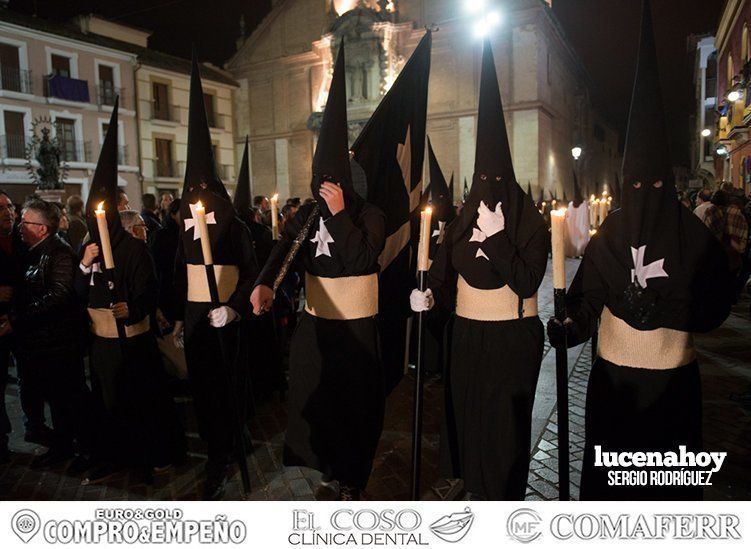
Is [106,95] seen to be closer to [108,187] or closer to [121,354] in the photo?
[108,187]

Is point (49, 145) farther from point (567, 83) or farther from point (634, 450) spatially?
point (567, 83)

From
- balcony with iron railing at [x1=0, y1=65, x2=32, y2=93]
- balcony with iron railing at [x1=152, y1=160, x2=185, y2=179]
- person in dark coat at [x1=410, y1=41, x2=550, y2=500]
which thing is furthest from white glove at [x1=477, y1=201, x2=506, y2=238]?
balcony with iron railing at [x1=152, y1=160, x2=185, y2=179]

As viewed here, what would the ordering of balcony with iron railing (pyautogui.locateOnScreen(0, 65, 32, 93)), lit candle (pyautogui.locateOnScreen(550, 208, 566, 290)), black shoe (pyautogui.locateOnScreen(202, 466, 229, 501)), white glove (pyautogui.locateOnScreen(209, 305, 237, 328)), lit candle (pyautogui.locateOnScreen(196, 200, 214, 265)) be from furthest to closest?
balcony with iron railing (pyautogui.locateOnScreen(0, 65, 32, 93)), black shoe (pyautogui.locateOnScreen(202, 466, 229, 501)), white glove (pyautogui.locateOnScreen(209, 305, 237, 328)), lit candle (pyautogui.locateOnScreen(196, 200, 214, 265)), lit candle (pyautogui.locateOnScreen(550, 208, 566, 290))

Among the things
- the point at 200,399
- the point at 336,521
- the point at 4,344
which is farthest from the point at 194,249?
the point at 336,521

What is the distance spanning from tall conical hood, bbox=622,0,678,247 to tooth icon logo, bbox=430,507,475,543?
1640mm

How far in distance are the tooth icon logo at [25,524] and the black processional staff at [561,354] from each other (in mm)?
2662

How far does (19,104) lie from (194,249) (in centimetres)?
2947

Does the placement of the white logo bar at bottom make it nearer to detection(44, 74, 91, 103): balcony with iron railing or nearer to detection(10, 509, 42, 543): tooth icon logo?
detection(10, 509, 42, 543): tooth icon logo

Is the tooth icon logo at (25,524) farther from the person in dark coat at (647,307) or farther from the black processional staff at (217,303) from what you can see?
the person in dark coat at (647,307)

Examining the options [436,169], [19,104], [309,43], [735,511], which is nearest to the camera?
[735,511]

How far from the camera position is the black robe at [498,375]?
3166 mm

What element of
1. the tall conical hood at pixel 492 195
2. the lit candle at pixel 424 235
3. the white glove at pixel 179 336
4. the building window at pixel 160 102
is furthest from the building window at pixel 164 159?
the lit candle at pixel 424 235

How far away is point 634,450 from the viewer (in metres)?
2.85

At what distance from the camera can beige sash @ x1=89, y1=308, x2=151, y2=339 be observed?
391 centimetres
